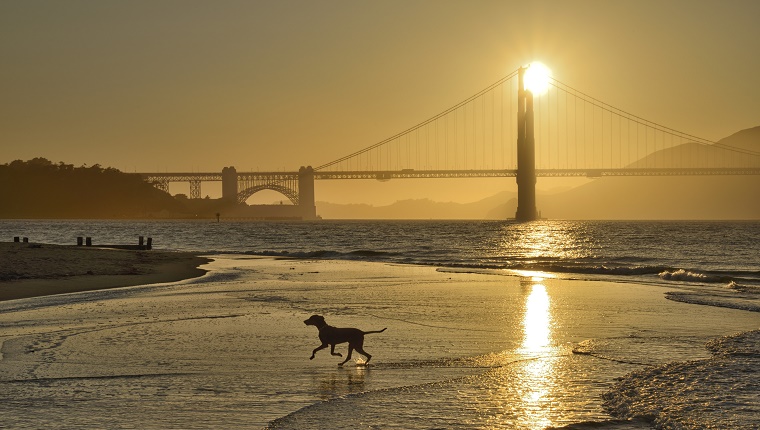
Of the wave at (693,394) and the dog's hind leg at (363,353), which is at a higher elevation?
the dog's hind leg at (363,353)

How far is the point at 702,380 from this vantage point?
884 cm

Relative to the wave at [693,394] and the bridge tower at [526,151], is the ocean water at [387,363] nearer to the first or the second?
the wave at [693,394]

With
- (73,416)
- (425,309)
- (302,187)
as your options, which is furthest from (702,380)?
(302,187)

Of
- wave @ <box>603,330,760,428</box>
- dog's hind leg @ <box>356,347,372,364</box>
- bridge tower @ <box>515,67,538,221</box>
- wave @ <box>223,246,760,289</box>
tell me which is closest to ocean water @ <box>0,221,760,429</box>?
wave @ <box>603,330,760,428</box>

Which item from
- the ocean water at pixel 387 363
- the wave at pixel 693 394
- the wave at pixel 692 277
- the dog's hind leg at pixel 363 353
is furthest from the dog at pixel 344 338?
the wave at pixel 692 277

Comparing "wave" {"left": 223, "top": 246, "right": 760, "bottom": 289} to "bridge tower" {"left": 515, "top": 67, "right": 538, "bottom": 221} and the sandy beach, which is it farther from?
"bridge tower" {"left": 515, "top": 67, "right": 538, "bottom": 221}

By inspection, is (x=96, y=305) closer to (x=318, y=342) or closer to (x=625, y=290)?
(x=318, y=342)

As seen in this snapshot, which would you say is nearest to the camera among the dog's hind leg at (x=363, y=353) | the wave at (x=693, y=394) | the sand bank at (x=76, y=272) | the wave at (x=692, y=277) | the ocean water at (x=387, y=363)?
the wave at (x=693, y=394)

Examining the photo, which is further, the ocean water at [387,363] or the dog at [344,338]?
the dog at [344,338]

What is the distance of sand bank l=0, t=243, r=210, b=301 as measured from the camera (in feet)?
69.5

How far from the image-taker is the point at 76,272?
86.1 feet

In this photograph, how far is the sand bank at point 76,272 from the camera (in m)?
21.2

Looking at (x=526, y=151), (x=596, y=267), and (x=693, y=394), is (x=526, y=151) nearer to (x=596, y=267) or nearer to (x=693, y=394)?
(x=596, y=267)

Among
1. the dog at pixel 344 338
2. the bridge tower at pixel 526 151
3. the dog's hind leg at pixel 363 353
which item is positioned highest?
the bridge tower at pixel 526 151
